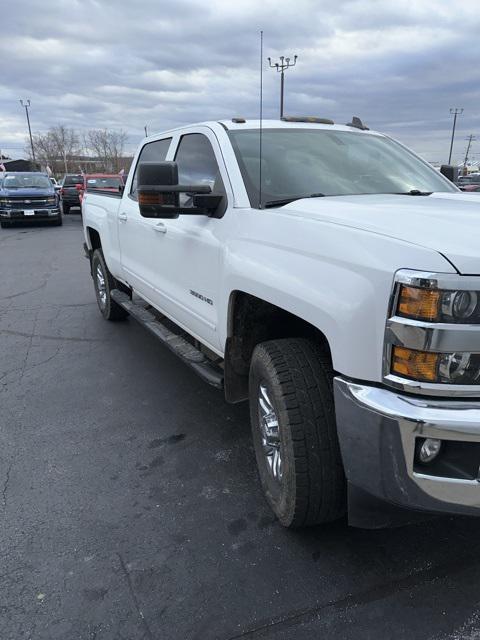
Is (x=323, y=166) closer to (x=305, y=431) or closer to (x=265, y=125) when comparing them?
(x=265, y=125)

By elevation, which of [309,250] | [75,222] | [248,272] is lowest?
[75,222]

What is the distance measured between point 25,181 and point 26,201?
47.7 inches

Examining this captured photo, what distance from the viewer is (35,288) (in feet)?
28.0

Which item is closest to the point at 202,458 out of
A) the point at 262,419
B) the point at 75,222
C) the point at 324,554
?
the point at 262,419

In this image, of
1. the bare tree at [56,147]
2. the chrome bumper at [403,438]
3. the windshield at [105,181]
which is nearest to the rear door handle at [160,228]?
the chrome bumper at [403,438]

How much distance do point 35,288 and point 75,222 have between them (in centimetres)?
1300

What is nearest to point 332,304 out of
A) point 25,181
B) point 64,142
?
point 25,181

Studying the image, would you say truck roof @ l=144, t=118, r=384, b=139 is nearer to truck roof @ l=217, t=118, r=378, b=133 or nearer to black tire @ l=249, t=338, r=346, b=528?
truck roof @ l=217, t=118, r=378, b=133

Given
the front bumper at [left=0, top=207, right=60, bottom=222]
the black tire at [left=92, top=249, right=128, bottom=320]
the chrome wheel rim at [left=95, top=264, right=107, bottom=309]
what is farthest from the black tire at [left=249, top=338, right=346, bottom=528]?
the front bumper at [left=0, top=207, right=60, bottom=222]

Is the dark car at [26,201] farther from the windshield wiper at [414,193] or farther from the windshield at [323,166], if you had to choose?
the windshield wiper at [414,193]

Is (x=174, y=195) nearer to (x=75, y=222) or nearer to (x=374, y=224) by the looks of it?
(x=374, y=224)

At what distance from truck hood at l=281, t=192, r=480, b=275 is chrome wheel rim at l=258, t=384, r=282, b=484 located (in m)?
0.93

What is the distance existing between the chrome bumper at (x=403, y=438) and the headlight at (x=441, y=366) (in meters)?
0.08

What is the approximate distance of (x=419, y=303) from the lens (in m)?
1.71
